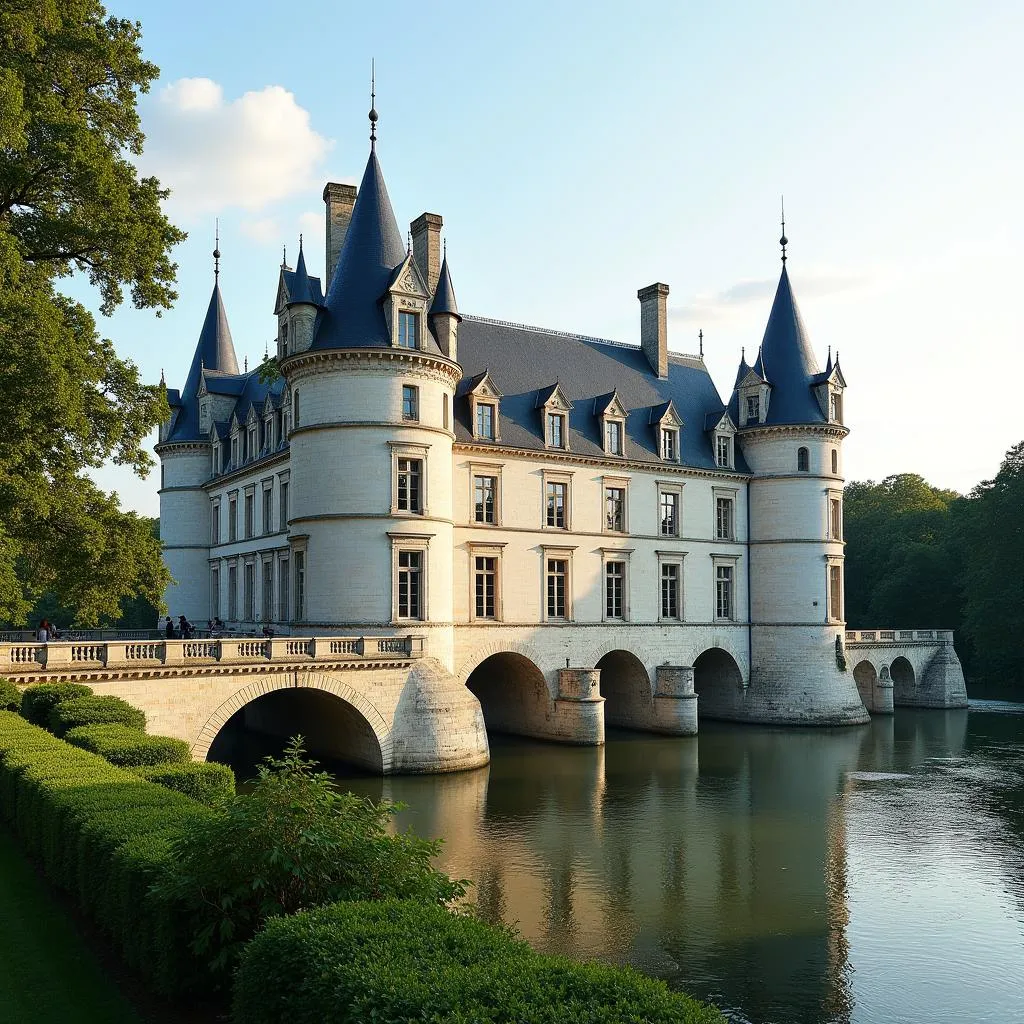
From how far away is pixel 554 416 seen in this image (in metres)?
34.9

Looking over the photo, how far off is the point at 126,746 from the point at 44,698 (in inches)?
200

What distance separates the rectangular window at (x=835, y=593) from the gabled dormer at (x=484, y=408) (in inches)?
620

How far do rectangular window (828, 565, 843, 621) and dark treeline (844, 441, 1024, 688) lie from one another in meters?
17.5

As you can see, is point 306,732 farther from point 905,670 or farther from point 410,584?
point 905,670

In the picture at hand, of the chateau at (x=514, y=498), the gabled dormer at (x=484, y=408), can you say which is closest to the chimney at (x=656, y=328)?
the chateau at (x=514, y=498)

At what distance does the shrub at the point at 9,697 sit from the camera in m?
19.0

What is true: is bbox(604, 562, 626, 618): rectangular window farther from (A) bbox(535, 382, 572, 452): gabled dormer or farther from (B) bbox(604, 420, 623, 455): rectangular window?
(A) bbox(535, 382, 572, 452): gabled dormer

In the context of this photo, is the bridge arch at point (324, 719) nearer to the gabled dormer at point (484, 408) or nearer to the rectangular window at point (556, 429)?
the gabled dormer at point (484, 408)

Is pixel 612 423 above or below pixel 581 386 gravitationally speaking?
below

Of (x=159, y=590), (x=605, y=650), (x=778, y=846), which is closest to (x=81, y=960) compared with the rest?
(x=159, y=590)

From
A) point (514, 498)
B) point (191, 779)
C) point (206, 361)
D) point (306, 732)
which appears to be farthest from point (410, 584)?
point (206, 361)

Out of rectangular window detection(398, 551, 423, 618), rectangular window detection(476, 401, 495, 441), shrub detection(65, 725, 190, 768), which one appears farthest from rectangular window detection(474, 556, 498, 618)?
shrub detection(65, 725, 190, 768)

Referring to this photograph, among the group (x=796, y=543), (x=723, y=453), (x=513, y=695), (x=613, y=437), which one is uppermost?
(x=613, y=437)

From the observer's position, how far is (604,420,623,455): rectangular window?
118 ft
